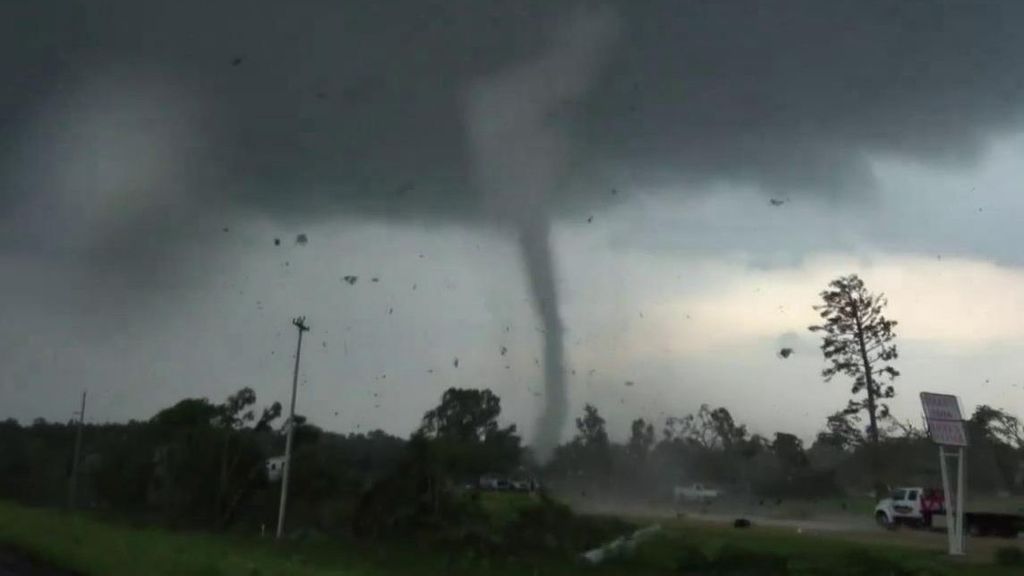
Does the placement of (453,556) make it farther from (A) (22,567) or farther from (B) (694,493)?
(B) (694,493)

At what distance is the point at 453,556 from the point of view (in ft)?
133

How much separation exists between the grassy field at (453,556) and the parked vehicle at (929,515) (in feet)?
12.3

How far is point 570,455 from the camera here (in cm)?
5547

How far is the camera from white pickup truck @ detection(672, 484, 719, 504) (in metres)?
58.4

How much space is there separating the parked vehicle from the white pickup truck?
34.4 ft

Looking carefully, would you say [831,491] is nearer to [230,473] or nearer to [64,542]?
[230,473]

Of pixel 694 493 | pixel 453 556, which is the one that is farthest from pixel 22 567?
pixel 694 493

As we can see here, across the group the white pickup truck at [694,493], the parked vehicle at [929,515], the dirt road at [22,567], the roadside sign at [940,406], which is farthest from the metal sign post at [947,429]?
the dirt road at [22,567]

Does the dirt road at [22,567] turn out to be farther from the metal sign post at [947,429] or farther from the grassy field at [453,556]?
the metal sign post at [947,429]

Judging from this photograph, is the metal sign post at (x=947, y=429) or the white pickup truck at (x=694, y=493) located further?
the white pickup truck at (x=694, y=493)

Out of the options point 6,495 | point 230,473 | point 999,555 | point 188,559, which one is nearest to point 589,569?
point 999,555

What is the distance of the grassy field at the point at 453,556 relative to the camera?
87.7ft

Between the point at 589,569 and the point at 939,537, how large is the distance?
16952 millimetres

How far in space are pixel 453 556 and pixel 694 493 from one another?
910 inches
